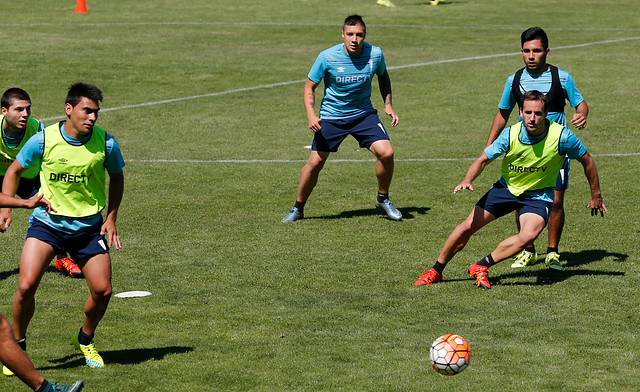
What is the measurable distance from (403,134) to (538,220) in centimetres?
878

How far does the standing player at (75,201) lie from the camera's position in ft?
25.0

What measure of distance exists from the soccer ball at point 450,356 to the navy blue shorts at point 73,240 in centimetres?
276

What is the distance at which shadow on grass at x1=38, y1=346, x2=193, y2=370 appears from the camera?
7.89 metres

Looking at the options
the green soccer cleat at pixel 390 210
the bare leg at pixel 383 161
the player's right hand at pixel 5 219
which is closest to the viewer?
the player's right hand at pixel 5 219

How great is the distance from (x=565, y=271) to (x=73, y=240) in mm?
5445

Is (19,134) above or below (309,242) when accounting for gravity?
above

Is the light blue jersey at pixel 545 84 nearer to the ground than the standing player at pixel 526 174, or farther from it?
farther from it

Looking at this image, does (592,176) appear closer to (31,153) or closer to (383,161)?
(383,161)

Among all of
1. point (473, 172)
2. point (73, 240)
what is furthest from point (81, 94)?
point (473, 172)

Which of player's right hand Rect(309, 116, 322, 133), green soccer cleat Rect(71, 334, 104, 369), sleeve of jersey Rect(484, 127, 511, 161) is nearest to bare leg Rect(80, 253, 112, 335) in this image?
green soccer cleat Rect(71, 334, 104, 369)

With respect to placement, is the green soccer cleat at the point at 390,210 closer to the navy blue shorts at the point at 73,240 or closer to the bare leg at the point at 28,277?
the navy blue shorts at the point at 73,240

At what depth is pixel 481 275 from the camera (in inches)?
389

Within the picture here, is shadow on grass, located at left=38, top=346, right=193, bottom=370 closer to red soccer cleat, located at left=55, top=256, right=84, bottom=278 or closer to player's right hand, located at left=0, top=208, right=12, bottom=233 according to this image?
player's right hand, located at left=0, top=208, right=12, bottom=233

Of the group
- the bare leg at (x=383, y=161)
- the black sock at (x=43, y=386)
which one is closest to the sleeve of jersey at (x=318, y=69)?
the bare leg at (x=383, y=161)
